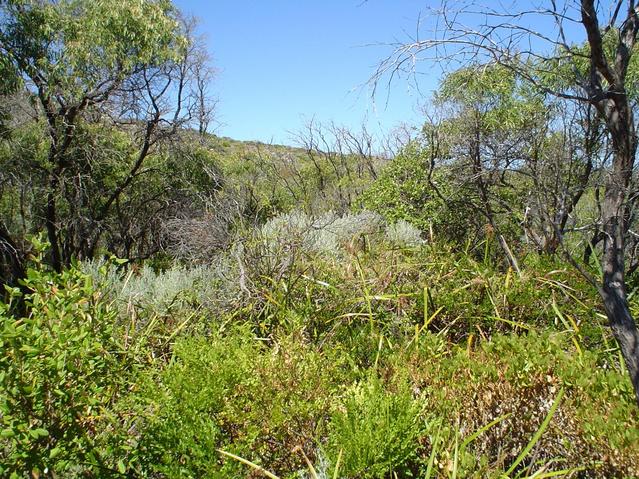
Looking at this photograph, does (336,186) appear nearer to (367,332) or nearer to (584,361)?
(367,332)

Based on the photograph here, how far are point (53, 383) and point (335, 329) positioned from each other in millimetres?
1958

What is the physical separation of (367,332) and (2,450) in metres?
2.15

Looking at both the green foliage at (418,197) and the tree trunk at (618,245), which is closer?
the tree trunk at (618,245)

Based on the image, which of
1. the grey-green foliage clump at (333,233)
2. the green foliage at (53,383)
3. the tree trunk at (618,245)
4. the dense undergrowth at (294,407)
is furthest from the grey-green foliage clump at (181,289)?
the tree trunk at (618,245)

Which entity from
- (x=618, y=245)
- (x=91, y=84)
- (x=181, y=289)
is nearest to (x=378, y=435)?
(x=618, y=245)

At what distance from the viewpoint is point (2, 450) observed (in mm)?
2309

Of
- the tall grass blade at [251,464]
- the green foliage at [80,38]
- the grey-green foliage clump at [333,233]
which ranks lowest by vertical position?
the tall grass blade at [251,464]

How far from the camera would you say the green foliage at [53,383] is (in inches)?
75.3

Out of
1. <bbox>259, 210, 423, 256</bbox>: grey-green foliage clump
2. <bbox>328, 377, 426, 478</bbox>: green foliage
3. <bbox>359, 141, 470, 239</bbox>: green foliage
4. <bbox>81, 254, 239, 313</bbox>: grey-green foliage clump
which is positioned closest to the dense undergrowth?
<bbox>328, 377, 426, 478</bbox>: green foliage

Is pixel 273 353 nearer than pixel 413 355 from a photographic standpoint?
Yes

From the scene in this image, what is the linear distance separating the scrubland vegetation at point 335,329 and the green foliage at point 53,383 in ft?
0.04

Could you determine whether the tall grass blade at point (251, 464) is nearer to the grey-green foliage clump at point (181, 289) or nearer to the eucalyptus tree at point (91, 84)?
the grey-green foliage clump at point (181, 289)

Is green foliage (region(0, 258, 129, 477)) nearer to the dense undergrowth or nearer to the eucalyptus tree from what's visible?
the dense undergrowth

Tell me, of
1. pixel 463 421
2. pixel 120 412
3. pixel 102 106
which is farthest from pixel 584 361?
pixel 102 106
